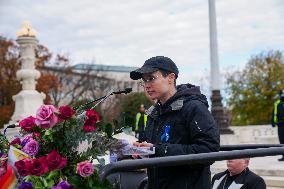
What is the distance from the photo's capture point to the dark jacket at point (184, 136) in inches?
107

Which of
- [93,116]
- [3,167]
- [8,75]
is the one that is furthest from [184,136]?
[8,75]

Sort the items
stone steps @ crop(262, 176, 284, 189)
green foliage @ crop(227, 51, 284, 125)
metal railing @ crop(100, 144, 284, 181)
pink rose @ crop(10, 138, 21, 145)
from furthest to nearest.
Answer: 1. green foliage @ crop(227, 51, 284, 125)
2. stone steps @ crop(262, 176, 284, 189)
3. pink rose @ crop(10, 138, 21, 145)
4. metal railing @ crop(100, 144, 284, 181)

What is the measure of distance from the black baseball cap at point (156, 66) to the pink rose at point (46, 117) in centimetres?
85

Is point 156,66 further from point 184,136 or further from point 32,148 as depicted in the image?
point 32,148

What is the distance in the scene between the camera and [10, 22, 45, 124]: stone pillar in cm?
1798

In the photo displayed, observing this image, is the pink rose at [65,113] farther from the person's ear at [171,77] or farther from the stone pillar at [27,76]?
the stone pillar at [27,76]

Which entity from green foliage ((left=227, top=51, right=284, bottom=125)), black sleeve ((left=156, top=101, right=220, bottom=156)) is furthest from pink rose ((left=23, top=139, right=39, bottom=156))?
green foliage ((left=227, top=51, right=284, bottom=125))

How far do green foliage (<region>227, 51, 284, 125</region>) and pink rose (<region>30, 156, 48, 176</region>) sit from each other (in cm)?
3984

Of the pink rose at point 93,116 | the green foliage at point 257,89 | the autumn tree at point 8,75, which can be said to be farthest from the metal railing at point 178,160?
the green foliage at point 257,89

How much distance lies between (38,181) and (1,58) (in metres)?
32.1

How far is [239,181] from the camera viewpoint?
14.6 ft

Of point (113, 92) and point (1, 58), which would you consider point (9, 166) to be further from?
point (1, 58)

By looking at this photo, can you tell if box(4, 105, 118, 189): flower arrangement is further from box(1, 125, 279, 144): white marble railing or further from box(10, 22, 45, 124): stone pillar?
box(1, 125, 279, 144): white marble railing

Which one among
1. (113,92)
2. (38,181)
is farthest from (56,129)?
(113,92)
